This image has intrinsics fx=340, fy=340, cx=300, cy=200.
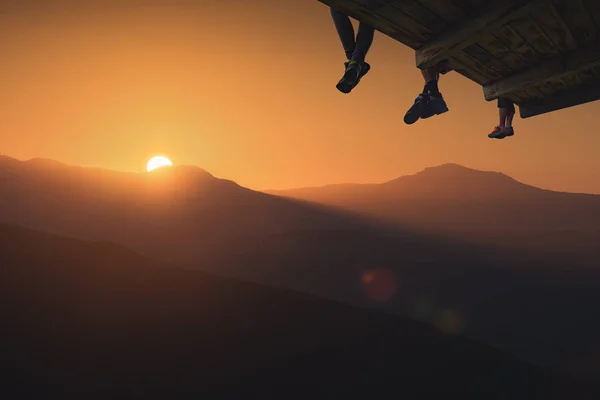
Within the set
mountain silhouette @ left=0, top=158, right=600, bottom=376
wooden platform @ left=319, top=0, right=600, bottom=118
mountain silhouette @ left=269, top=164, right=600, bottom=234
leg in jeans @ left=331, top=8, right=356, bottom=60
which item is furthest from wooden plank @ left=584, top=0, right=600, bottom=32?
mountain silhouette @ left=269, top=164, right=600, bottom=234

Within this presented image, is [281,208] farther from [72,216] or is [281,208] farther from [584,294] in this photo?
[584,294]

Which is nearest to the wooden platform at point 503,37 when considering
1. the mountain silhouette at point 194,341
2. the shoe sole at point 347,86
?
the shoe sole at point 347,86

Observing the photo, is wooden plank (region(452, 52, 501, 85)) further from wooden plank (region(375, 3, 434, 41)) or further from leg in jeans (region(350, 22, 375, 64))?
leg in jeans (region(350, 22, 375, 64))

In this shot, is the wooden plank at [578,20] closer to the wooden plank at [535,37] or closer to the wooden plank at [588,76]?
the wooden plank at [535,37]

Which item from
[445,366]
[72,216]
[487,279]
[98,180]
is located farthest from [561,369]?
[98,180]

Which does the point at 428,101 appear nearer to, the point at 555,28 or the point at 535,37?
the point at 535,37

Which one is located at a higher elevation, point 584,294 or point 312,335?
point 584,294
